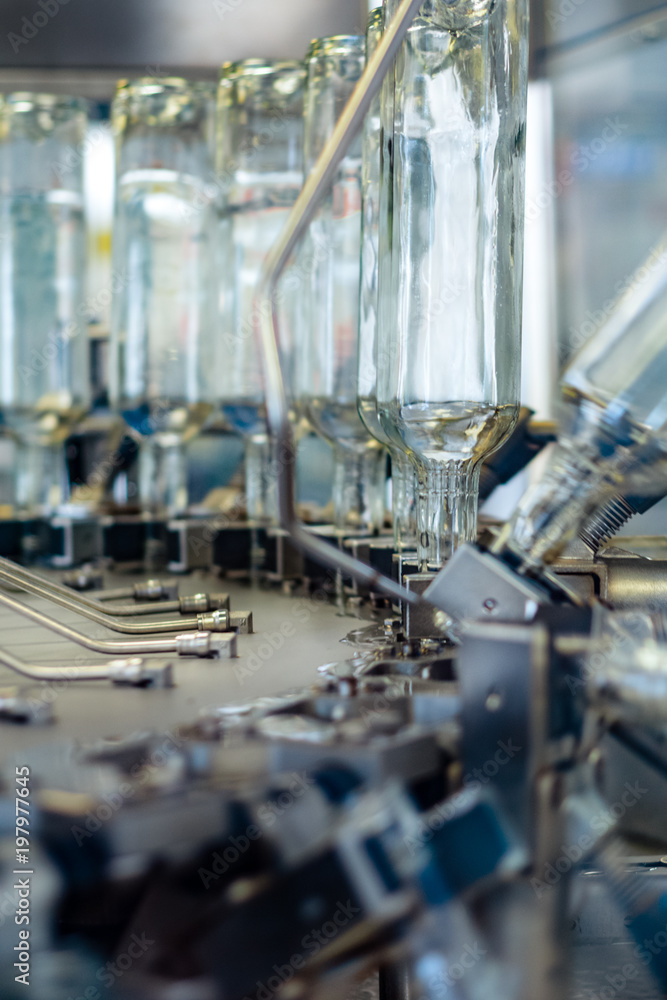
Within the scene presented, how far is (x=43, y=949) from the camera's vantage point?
300mm

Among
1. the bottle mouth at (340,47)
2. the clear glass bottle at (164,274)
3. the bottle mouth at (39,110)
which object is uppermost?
the bottle mouth at (39,110)

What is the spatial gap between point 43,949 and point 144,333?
0.74 metres

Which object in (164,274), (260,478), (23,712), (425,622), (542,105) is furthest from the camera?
(542,105)

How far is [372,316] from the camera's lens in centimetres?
68

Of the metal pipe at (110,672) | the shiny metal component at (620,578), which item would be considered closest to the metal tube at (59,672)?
the metal pipe at (110,672)

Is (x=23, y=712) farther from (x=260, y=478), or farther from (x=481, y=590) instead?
(x=260, y=478)

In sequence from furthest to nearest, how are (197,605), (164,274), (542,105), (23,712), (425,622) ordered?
1. (542,105)
2. (164,274)
3. (197,605)
4. (425,622)
5. (23,712)

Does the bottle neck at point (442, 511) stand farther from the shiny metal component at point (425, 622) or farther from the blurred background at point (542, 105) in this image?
the blurred background at point (542, 105)

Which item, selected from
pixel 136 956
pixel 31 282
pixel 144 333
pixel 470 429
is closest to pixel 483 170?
pixel 470 429

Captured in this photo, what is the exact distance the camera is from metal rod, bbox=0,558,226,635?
0.52m

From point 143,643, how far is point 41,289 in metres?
0.71

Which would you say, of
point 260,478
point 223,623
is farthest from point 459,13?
point 260,478

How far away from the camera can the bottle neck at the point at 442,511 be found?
51 cm

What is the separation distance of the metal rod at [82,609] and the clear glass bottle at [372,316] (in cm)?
16
